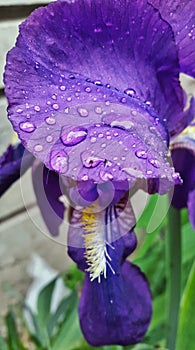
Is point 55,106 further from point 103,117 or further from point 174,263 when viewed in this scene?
point 174,263

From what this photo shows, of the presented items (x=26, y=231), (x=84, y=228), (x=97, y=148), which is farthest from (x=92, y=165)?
(x=26, y=231)

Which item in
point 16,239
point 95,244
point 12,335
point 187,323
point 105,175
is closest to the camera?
point 105,175

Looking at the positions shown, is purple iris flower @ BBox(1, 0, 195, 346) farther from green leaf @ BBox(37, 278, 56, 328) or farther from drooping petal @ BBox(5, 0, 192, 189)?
green leaf @ BBox(37, 278, 56, 328)

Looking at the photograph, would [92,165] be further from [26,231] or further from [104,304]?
[26,231]

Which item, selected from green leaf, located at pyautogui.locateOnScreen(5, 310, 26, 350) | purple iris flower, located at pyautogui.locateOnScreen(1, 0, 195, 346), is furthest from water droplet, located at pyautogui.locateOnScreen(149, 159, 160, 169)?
green leaf, located at pyautogui.locateOnScreen(5, 310, 26, 350)

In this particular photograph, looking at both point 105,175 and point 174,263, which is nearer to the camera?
point 105,175

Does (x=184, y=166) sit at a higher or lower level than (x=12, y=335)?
higher

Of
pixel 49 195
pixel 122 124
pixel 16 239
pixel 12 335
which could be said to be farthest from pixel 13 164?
→ pixel 16 239
